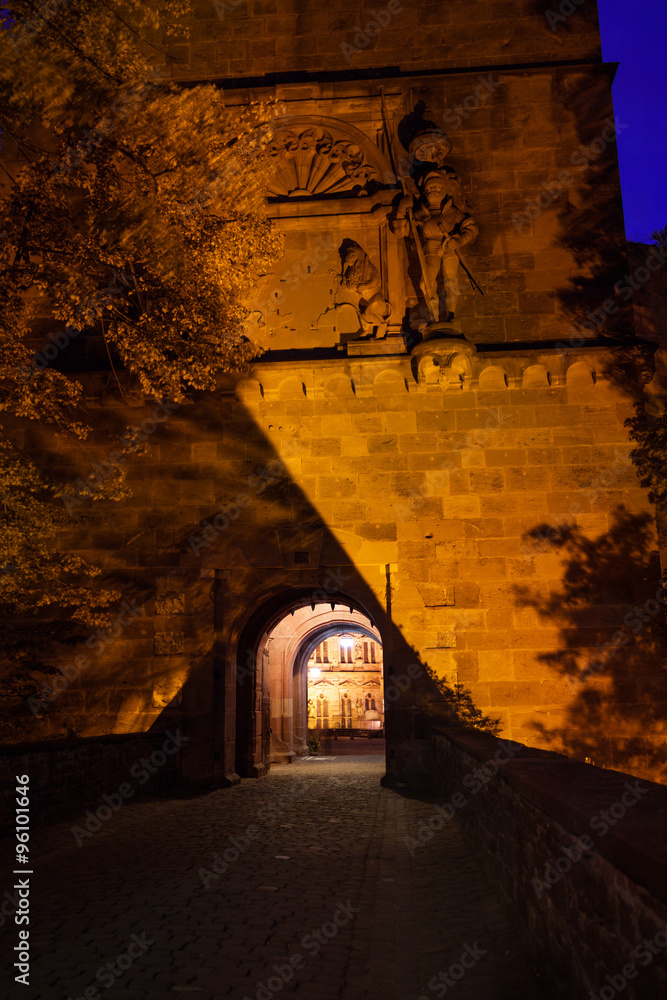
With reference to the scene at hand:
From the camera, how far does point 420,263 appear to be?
1149 cm

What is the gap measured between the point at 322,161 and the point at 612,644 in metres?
8.74

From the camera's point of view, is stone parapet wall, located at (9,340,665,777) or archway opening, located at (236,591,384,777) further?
archway opening, located at (236,591,384,777)

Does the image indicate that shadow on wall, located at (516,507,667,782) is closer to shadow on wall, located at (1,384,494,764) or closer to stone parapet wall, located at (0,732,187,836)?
shadow on wall, located at (1,384,494,764)

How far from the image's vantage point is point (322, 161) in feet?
41.1

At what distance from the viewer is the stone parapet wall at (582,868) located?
1.98 meters

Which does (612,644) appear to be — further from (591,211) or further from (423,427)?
(591,211)

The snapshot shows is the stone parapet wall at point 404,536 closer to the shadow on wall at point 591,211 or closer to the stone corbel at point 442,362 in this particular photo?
the stone corbel at point 442,362

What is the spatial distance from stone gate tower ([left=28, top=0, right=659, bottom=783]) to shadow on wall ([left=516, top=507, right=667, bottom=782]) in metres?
0.04

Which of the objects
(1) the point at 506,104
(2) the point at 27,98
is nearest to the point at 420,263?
(1) the point at 506,104

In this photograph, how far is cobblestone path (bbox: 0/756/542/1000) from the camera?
3262 millimetres

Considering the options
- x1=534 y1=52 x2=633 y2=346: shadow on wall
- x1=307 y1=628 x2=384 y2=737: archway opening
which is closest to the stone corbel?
x1=534 y1=52 x2=633 y2=346: shadow on wall

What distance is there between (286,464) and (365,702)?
78.7 ft

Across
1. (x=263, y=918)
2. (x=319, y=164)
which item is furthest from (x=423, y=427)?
(x=263, y=918)

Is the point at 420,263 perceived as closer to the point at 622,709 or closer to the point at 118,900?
the point at 622,709
